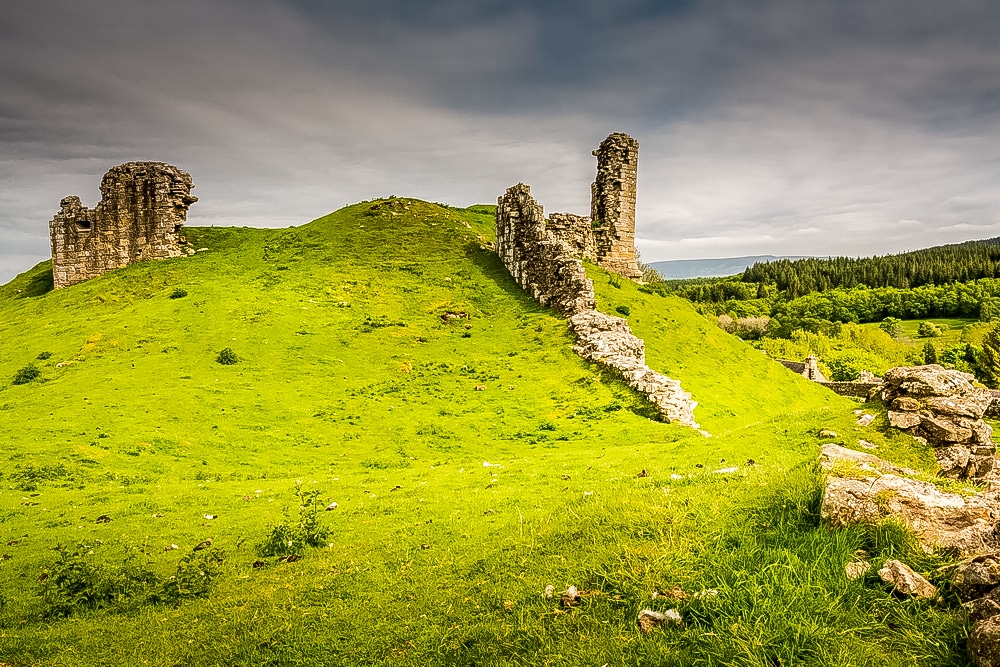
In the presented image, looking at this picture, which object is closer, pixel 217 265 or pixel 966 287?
pixel 217 265

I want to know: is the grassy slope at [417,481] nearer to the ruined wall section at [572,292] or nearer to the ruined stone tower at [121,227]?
the ruined wall section at [572,292]

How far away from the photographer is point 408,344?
27125mm

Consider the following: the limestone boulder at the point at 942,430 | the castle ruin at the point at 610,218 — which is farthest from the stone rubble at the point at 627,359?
the castle ruin at the point at 610,218

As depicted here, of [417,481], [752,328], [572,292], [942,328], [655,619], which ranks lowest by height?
[942,328]

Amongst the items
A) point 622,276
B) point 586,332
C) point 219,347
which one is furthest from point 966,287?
point 219,347

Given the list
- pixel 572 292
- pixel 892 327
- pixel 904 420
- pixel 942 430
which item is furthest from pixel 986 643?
pixel 892 327

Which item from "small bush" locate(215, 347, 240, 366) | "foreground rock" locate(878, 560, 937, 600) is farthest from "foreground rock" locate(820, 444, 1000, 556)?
"small bush" locate(215, 347, 240, 366)

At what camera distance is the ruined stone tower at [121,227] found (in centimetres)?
3969

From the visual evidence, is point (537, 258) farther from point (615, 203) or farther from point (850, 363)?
point (850, 363)

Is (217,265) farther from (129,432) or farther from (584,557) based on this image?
(584,557)

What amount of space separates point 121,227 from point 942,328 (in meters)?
195

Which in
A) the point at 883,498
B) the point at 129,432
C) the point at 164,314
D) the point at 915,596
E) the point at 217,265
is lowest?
the point at 129,432

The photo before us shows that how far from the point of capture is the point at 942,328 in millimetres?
156375

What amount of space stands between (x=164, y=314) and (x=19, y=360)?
6370mm
